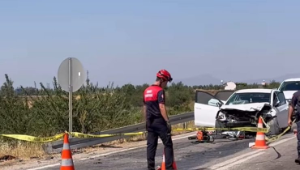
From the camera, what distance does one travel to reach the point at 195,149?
534 inches

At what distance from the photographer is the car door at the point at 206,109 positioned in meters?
16.8

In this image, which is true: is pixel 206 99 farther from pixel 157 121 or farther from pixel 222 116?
pixel 157 121

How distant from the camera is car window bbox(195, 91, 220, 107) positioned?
1700 centimetres

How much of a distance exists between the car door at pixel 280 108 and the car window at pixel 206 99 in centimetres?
190

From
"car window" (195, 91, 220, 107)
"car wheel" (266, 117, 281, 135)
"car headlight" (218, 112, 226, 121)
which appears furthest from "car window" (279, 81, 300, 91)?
"car headlight" (218, 112, 226, 121)

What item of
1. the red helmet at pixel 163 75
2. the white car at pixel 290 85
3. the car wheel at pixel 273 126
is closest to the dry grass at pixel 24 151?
the red helmet at pixel 163 75

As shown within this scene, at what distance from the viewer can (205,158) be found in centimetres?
Result: 1173

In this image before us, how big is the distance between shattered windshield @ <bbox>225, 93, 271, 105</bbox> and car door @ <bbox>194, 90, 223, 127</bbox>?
0.54m

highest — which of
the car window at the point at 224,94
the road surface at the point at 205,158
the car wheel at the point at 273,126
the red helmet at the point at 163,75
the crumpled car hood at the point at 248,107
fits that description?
the car window at the point at 224,94

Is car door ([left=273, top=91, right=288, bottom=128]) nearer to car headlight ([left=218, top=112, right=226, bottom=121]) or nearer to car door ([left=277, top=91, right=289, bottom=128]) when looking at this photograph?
car door ([left=277, top=91, right=289, bottom=128])

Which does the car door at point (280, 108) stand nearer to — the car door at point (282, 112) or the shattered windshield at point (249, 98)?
the car door at point (282, 112)

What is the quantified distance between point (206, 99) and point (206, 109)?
408 millimetres

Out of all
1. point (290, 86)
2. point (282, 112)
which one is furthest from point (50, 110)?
point (290, 86)

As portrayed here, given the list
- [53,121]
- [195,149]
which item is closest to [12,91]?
[53,121]
